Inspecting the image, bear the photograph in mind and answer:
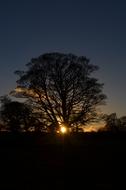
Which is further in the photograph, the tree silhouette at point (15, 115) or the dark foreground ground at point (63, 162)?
the tree silhouette at point (15, 115)

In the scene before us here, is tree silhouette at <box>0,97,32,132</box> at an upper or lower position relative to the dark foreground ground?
upper

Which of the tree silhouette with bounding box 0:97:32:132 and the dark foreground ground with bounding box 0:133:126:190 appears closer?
the dark foreground ground with bounding box 0:133:126:190

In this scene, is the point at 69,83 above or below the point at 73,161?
above

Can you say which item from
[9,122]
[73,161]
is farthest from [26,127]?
[73,161]

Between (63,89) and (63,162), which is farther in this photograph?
(63,89)

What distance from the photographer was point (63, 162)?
13.6 meters

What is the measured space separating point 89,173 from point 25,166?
96.9 inches

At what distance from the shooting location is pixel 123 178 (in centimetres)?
1192

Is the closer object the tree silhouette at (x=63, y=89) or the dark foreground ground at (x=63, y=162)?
the dark foreground ground at (x=63, y=162)

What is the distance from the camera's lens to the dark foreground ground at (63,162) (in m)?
11.5

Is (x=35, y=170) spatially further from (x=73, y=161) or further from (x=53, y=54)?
(x=53, y=54)

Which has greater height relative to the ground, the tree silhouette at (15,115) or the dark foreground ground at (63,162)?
the tree silhouette at (15,115)

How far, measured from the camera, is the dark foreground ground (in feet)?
37.7

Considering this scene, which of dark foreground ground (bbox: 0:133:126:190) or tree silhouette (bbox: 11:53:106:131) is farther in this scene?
tree silhouette (bbox: 11:53:106:131)
